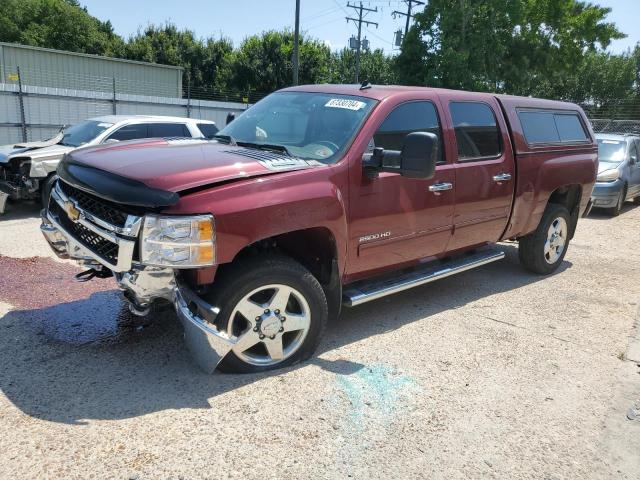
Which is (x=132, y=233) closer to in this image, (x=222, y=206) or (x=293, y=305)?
(x=222, y=206)

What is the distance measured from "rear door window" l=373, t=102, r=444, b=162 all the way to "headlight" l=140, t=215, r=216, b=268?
1631mm

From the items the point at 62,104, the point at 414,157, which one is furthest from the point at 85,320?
the point at 62,104

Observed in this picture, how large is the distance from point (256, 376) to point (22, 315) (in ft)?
7.30

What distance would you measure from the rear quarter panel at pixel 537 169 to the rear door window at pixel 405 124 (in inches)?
49.5

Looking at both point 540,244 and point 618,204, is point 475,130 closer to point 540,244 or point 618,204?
point 540,244

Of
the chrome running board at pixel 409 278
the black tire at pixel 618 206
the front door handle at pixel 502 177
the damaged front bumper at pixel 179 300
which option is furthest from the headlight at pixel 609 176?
the damaged front bumper at pixel 179 300

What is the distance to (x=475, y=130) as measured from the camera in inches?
195

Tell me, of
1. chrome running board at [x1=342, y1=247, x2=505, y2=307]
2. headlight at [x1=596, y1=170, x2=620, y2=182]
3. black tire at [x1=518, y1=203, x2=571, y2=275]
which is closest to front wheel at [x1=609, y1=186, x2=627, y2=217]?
headlight at [x1=596, y1=170, x2=620, y2=182]

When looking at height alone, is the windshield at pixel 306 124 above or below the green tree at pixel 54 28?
below

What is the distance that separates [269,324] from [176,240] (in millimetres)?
853

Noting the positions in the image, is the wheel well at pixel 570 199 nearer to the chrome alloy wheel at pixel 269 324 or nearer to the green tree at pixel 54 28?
the chrome alloy wheel at pixel 269 324

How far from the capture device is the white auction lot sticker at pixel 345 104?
13.7 feet

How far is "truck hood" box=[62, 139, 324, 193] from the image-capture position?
3.12 metres

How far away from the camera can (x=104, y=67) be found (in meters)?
24.7
